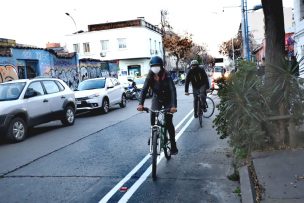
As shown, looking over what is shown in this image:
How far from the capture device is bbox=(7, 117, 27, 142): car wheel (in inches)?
422

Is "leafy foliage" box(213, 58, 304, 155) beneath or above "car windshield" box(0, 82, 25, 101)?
beneath

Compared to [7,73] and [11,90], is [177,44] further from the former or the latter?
[11,90]

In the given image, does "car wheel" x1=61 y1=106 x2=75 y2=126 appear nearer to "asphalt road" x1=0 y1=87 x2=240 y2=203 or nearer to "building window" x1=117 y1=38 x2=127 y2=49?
"asphalt road" x1=0 y1=87 x2=240 y2=203

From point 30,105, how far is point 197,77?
515cm

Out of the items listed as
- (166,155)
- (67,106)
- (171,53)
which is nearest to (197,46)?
(171,53)

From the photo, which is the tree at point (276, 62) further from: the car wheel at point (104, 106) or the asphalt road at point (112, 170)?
the car wheel at point (104, 106)

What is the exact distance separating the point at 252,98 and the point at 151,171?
2.18 meters

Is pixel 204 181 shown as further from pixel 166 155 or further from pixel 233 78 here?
pixel 233 78

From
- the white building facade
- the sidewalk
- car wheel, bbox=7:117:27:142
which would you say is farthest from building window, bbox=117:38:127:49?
the sidewalk

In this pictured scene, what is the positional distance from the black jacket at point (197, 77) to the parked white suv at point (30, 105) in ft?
14.7

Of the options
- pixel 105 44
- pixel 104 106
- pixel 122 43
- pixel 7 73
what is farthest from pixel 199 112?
pixel 105 44

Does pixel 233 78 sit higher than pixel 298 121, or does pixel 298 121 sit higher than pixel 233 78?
pixel 233 78

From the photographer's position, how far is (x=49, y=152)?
8961mm

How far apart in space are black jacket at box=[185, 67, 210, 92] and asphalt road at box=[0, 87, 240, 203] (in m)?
1.62
